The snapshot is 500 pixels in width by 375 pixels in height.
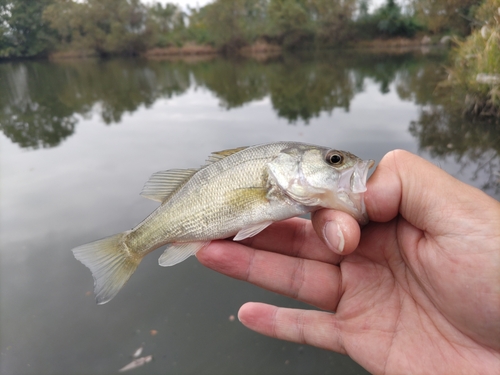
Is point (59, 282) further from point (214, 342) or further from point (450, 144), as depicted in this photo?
point (450, 144)

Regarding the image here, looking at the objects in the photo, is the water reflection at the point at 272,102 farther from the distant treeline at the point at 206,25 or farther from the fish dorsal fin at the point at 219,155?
the distant treeline at the point at 206,25

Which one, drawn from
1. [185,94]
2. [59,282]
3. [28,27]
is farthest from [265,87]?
[28,27]

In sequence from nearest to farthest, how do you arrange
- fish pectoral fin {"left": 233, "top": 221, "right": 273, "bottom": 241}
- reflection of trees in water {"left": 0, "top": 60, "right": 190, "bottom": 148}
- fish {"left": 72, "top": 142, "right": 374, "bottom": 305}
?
fish {"left": 72, "top": 142, "right": 374, "bottom": 305}
fish pectoral fin {"left": 233, "top": 221, "right": 273, "bottom": 241}
reflection of trees in water {"left": 0, "top": 60, "right": 190, "bottom": 148}

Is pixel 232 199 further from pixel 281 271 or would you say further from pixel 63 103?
pixel 63 103

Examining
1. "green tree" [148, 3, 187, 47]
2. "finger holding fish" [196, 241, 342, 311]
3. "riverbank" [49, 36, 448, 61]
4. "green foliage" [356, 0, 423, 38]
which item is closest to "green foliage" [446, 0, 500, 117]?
"finger holding fish" [196, 241, 342, 311]

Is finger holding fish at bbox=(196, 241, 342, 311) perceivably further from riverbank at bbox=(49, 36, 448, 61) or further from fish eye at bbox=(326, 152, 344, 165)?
riverbank at bbox=(49, 36, 448, 61)

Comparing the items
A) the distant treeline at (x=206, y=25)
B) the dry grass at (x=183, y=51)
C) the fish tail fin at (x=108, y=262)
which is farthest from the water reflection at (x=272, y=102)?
the distant treeline at (x=206, y=25)
